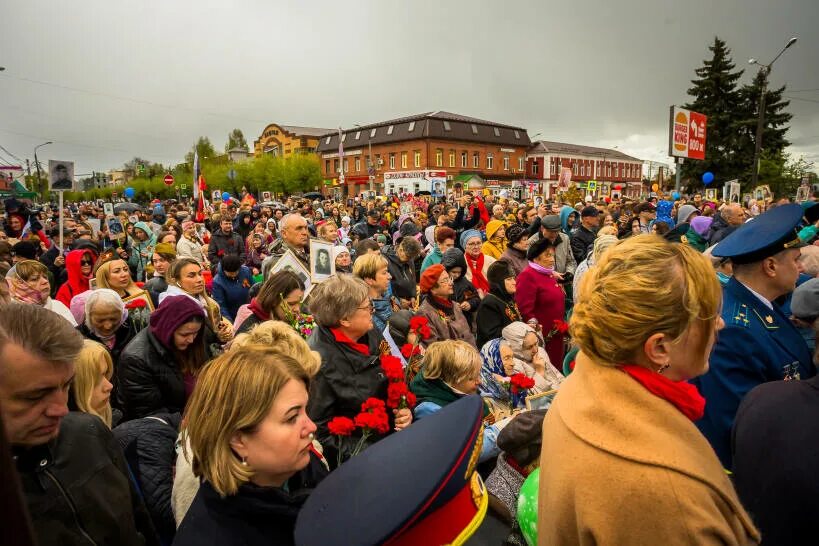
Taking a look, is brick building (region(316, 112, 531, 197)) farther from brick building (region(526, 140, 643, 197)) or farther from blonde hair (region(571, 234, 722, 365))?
blonde hair (region(571, 234, 722, 365))

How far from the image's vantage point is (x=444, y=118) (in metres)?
57.7

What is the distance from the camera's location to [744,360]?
89.1 inches

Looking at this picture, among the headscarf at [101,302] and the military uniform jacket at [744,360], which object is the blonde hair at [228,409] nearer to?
the military uniform jacket at [744,360]

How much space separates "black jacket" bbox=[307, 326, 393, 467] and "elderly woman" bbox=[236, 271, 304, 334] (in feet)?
4.42

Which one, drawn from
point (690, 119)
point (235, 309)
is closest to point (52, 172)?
point (235, 309)

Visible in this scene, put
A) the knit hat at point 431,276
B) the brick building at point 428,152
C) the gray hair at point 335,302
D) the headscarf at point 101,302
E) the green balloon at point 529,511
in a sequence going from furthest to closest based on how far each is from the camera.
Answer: the brick building at point 428,152 → the knit hat at point 431,276 → the headscarf at point 101,302 → the gray hair at point 335,302 → the green balloon at point 529,511

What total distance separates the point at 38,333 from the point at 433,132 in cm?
5687

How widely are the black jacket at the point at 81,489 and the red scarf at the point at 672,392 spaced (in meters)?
1.91

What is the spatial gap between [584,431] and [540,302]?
157 inches

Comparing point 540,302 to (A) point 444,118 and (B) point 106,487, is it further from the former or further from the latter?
(A) point 444,118

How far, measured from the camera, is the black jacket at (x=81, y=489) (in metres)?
→ 1.57

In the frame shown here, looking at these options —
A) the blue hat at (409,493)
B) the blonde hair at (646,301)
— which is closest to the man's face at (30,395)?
the blue hat at (409,493)

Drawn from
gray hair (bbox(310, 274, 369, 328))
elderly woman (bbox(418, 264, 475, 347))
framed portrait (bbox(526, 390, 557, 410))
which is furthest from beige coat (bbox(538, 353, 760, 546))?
elderly woman (bbox(418, 264, 475, 347))

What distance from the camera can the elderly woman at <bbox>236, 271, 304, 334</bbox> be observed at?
4.17m
